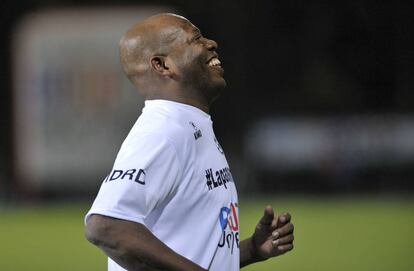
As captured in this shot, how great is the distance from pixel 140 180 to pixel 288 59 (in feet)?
48.5

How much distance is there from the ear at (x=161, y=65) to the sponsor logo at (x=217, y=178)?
0.41m

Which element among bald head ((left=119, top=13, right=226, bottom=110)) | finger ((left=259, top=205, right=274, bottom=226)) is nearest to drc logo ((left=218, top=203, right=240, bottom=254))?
finger ((left=259, top=205, right=274, bottom=226))

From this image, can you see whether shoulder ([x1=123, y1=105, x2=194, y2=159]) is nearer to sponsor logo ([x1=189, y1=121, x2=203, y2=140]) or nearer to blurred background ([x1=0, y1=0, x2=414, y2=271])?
sponsor logo ([x1=189, y1=121, x2=203, y2=140])

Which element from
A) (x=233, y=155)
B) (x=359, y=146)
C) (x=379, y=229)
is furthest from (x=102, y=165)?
(x=379, y=229)

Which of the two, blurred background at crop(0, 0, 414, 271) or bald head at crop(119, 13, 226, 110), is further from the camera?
blurred background at crop(0, 0, 414, 271)

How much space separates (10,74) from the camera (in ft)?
57.4

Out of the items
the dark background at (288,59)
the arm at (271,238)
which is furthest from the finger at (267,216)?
the dark background at (288,59)

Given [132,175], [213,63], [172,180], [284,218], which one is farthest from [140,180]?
[284,218]

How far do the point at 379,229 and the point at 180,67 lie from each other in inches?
347

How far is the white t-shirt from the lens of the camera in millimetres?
3031

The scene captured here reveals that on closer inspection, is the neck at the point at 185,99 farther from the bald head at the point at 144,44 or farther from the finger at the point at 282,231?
the finger at the point at 282,231

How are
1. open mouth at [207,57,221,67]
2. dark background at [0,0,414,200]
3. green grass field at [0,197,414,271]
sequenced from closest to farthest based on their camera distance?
open mouth at [207,57,221,67]
green grass field at [0,197,414,271]
dark background at [0,0,414,200]

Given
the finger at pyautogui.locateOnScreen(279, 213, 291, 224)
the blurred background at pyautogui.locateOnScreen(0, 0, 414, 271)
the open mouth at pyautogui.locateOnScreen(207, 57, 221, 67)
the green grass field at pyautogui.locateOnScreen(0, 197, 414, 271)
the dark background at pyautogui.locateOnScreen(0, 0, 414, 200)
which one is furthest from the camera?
the dark background at pyautogui.locateOnScreen(0, 0, 414, 200)

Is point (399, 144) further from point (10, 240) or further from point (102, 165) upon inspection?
point (10, 240)
